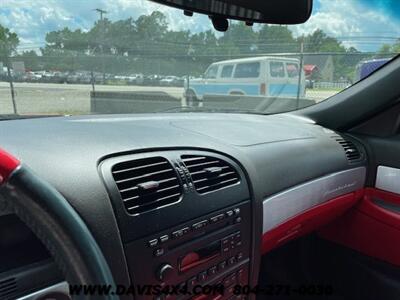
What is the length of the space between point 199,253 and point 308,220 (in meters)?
1.17

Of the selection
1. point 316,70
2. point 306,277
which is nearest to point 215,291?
point 306,277

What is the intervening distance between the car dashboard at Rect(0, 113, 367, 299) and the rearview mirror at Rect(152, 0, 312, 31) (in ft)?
1.80

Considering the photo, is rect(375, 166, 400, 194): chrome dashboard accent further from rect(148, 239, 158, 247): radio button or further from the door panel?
rect(148, 239, 158, 247): radio button

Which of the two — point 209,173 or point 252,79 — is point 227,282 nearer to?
point 209,173

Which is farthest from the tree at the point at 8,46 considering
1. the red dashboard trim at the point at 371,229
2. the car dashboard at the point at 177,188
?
the red dashboard trim at the point at 371,229

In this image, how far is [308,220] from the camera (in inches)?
98.2

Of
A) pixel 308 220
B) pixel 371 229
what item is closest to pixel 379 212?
pixel 371 229

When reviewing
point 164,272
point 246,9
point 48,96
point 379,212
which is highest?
point 246,9

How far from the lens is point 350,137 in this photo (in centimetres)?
286

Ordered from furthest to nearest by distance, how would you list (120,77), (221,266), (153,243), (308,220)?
1. (120,77)
2. (308,220)
3. (221,266)
4. (153,243)

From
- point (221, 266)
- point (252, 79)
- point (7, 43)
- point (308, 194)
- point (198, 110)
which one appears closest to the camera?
point (221, 266)

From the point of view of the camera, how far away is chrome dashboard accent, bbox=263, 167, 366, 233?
79.7 inches

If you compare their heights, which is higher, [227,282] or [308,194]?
[308,194]

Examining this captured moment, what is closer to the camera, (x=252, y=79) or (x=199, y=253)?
(x=199, y=253)
